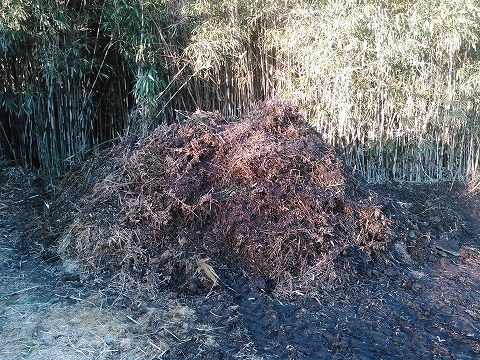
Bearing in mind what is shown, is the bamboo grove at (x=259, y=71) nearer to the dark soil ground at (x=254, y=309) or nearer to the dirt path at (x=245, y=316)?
the dark soil ground at (x=254, y=309)

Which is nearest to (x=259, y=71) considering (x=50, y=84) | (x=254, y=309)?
(x=50, y=84)

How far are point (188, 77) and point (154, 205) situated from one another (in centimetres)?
208

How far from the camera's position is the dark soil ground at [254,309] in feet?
7.24

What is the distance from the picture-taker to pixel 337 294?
8.87 ft

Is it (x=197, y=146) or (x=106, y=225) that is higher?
(x=197, y=146)

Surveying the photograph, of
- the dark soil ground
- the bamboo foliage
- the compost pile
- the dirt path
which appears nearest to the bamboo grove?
the bamboo foliage

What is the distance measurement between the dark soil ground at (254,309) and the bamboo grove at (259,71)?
5.01ft

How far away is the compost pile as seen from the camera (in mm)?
2844

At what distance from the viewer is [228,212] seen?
306 cm

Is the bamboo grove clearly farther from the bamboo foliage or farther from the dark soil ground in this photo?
the dark soil ground

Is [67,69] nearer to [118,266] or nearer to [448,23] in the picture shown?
[118,266]

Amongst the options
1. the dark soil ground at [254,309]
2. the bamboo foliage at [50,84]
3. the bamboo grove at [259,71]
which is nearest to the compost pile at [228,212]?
the dark soil ground at [254,309]

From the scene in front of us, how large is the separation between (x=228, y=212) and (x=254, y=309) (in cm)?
75

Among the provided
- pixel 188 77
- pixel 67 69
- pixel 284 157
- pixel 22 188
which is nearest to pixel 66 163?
pixel 22 188
